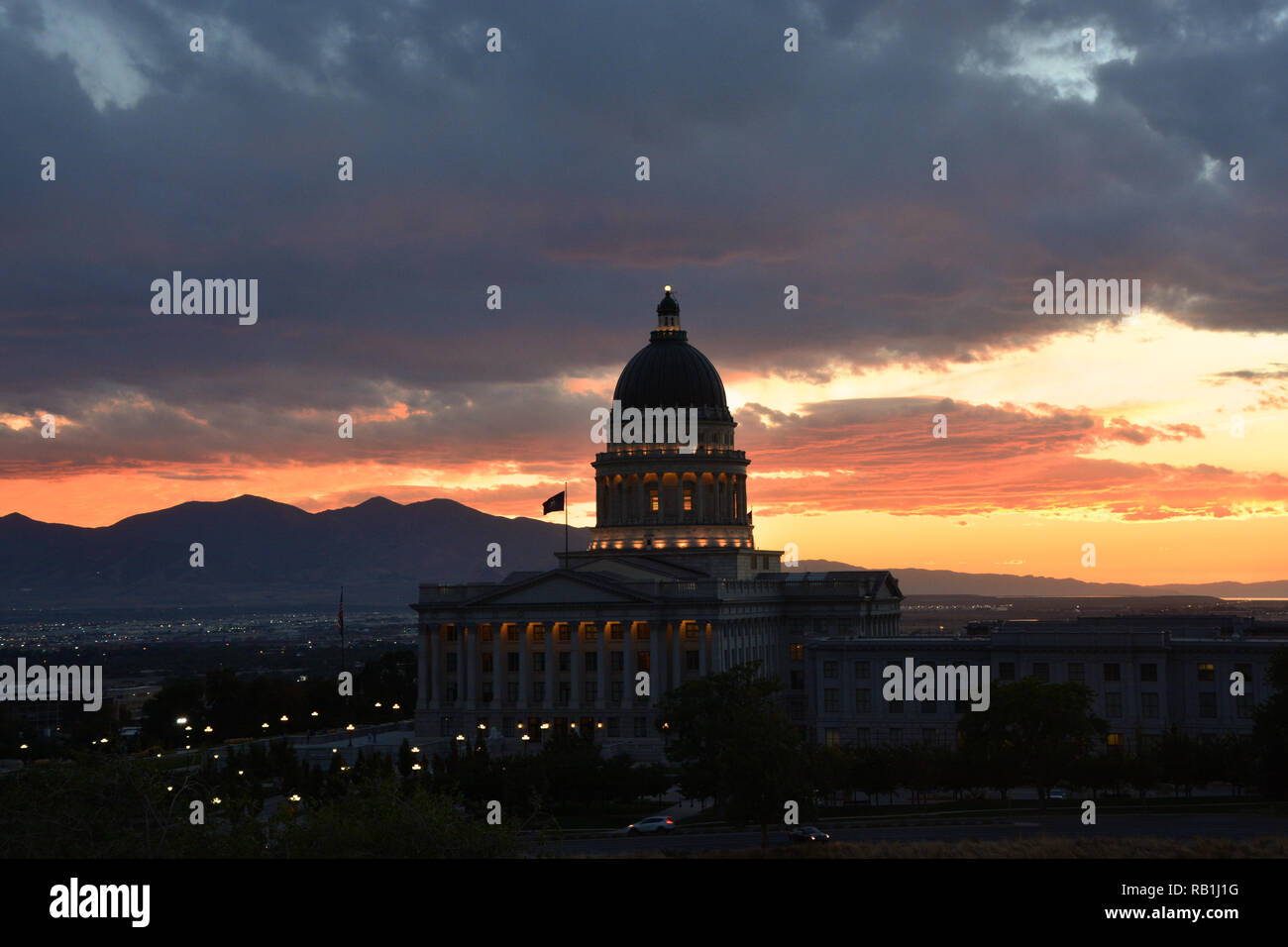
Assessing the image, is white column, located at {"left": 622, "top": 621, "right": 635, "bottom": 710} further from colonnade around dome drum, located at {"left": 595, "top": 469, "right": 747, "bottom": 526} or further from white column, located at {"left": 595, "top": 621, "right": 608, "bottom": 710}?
colonnade around dome drum, located at {"left": 595, "top": 469, "right": 747, "bottom": 526}

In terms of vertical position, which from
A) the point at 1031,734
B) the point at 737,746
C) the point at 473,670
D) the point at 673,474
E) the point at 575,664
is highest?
the point at 673,474

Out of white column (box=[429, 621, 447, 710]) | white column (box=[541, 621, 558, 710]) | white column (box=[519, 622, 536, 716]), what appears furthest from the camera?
white column (box=[429, 621, 447, 710])

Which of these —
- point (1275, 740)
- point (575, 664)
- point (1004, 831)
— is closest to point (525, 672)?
point (575, 664)

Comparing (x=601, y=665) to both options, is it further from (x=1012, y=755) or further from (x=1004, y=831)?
(x=1004, y=831)

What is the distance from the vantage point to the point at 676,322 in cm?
16075

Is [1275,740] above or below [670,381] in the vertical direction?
below

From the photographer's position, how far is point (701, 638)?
132500 mm

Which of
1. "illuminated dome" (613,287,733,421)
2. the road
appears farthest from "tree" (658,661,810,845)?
"illuminated dome" (613,287,733,421)

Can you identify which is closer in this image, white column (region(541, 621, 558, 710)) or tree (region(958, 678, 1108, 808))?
tree (region(958, 678, 1108, 808))

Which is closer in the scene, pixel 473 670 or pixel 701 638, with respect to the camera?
pixel 701 638

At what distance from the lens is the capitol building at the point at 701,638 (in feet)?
371

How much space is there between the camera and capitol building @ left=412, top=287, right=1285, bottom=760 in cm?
11300
